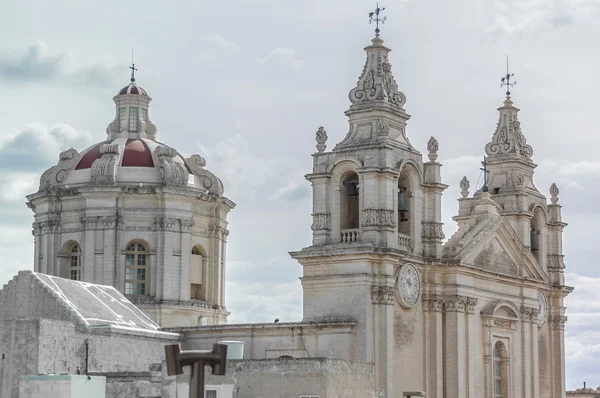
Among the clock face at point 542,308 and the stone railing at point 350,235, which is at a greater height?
the stone railing at point 350,235

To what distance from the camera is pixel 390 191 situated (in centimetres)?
5056

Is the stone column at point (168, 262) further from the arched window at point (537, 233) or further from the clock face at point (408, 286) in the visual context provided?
the arched window at point (537, 233)

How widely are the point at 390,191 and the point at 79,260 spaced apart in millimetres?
17772

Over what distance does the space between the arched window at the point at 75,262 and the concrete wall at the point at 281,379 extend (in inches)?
893

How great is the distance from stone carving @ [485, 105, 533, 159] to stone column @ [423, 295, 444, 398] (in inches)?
478

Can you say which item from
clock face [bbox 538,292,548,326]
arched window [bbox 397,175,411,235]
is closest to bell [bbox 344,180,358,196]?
arched window [bbox 397,175,411,235]

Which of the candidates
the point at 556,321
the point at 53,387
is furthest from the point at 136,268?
the point at 53,387

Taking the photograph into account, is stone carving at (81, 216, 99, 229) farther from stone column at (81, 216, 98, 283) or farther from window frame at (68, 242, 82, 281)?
window frame at (68, 242, 82, 281)

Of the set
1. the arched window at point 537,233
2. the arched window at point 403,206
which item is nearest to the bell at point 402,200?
the arched window at point 403,206

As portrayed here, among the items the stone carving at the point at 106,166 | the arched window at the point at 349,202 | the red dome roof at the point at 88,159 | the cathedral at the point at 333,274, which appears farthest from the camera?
the red dome roof at the point at 88,159

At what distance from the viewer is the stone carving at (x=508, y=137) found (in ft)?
208

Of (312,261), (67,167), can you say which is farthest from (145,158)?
(312,261)

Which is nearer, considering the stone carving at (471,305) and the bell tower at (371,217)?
the bell tower at (371,217)

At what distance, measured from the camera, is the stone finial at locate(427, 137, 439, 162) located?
53719 mm
